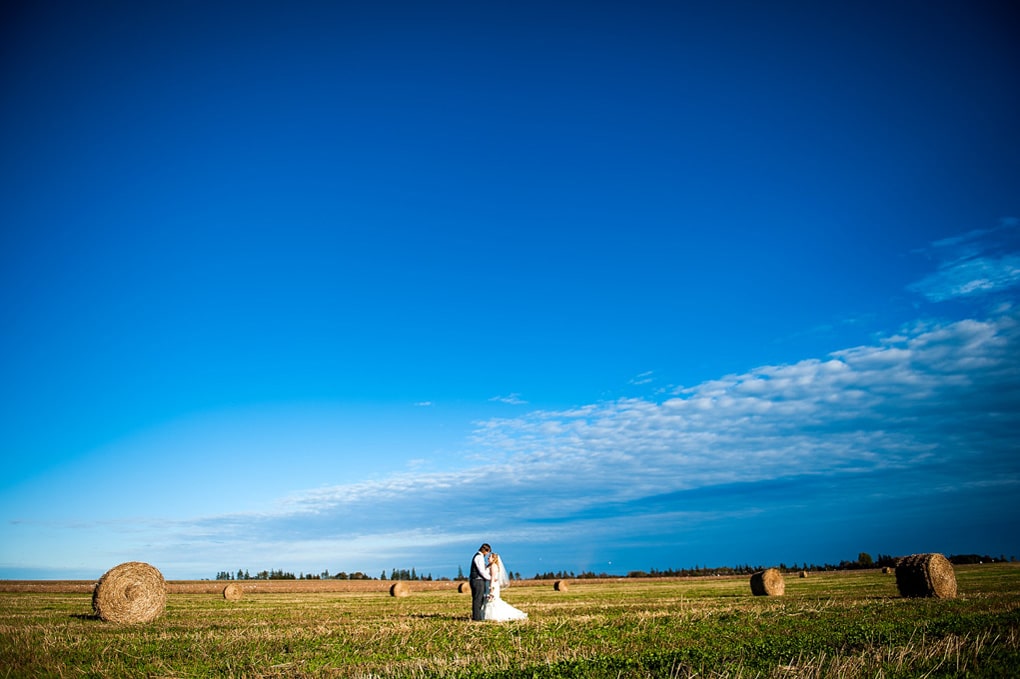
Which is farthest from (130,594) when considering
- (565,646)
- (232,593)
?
(565,646)

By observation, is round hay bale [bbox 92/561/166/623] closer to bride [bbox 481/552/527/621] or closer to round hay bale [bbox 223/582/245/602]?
bride [bbox 481/552/527/621]

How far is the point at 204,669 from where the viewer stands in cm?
994

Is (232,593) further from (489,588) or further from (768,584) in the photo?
(768,584)

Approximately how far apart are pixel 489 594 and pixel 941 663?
11.5m

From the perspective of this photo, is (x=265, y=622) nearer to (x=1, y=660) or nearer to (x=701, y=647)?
(x=1, y=660)

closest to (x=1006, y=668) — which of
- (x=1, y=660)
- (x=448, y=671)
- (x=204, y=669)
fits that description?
(x=448, y=671)

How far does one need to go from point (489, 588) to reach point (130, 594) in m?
13.8

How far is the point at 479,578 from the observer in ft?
60.0

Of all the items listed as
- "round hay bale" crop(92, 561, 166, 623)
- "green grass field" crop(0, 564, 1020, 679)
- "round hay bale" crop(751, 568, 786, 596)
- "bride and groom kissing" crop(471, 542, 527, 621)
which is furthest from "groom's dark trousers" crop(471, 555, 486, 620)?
"round hay bale" crop(751, 568, 786, 596)

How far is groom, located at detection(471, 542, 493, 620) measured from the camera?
18.1m

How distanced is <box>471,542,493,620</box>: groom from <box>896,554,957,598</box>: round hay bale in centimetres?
1726

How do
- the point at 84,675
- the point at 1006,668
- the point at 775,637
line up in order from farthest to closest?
the point at 775,637
the point at 84,675
the point at 1006,668

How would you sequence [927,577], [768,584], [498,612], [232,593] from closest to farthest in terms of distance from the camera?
[498,612], [927,577], [768,584], [232,593]

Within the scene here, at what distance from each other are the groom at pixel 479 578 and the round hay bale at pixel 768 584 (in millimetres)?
18196
